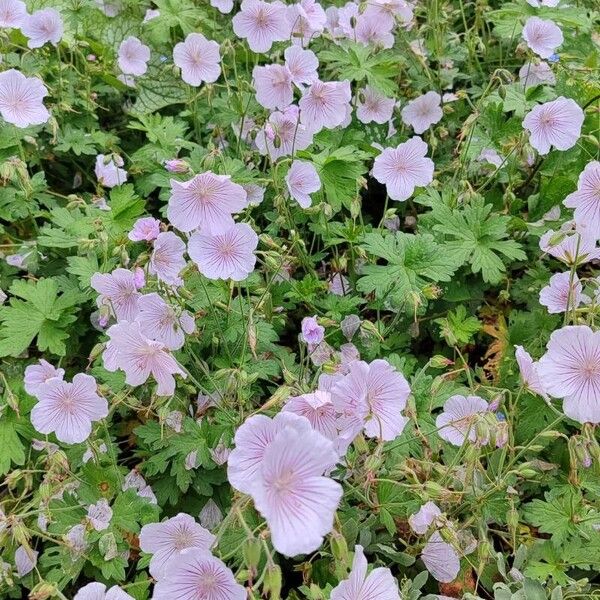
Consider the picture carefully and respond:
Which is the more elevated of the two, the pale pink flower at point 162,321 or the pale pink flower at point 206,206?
the pale pink flower at point 206,206

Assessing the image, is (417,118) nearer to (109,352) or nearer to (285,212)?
(285,212)

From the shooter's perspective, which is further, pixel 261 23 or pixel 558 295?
pixel 261 23

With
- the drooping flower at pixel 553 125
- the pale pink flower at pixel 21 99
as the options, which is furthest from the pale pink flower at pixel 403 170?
the pale pink flower at pixel 21 99

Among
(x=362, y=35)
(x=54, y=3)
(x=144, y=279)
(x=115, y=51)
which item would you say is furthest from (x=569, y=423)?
(x=54, y=3)

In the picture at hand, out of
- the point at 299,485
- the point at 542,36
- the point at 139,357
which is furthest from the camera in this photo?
the point at 542,36

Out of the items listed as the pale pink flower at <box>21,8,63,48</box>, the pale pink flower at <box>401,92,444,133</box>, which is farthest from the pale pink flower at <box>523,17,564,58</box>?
the pale pink flower at <box>21,8,63,48</box>

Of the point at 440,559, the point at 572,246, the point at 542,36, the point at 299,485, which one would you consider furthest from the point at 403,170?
the point at 299,485

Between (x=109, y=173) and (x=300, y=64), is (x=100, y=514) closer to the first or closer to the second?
(x=109, y=173)

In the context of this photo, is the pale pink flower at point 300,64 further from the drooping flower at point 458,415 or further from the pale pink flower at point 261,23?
the drooping flower at point 458,415
